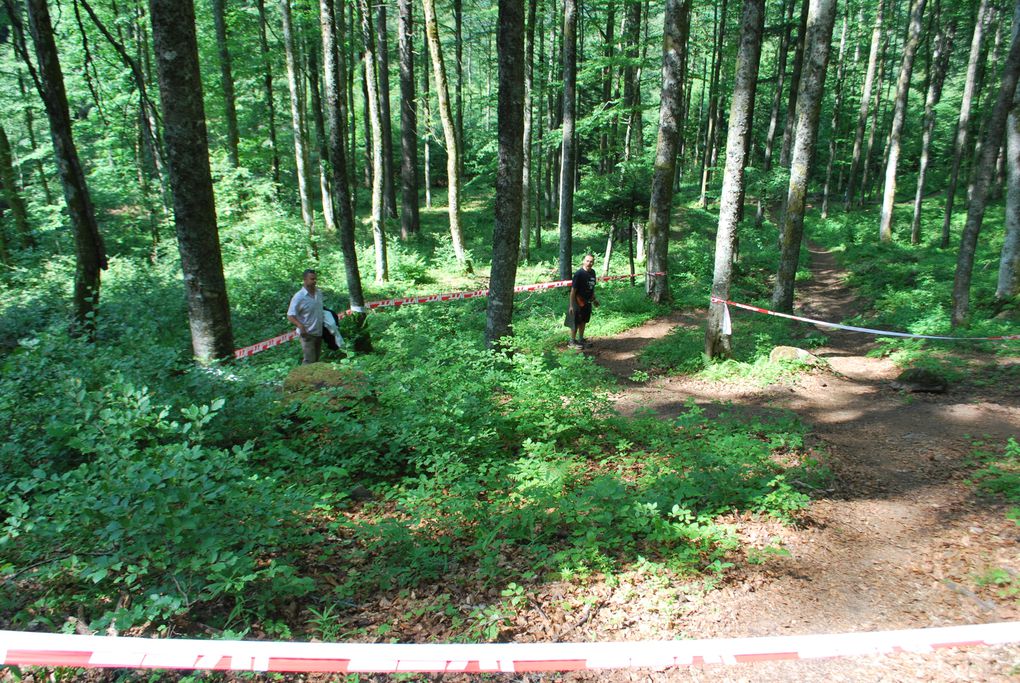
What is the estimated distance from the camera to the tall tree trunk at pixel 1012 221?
12.4m

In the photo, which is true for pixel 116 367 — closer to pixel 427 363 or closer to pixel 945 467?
pixel 427 363

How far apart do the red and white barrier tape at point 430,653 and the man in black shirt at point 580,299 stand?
29.6 ft

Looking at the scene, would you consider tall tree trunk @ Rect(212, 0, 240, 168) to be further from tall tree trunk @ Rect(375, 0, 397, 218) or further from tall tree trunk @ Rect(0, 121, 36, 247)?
tall tree trunk @ Rect(0, 121, 36, 247)

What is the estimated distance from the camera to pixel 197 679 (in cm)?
264

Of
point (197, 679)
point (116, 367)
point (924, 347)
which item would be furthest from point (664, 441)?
point (924, 347)

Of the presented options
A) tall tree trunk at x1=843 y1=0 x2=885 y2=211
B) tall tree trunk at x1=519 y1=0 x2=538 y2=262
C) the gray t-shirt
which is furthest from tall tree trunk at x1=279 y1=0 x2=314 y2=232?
tall tree trunk at x1=843 y1=0 x2=885 y2=211

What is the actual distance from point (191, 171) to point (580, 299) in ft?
24.3

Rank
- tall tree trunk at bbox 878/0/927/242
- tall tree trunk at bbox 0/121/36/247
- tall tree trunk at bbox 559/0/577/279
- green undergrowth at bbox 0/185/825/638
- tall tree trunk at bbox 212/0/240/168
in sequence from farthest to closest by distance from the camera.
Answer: tall tree trunk at bbox 878/0/927/242
tall tree trunk at bbox 212/0/240/168
tall tree trunk at bbox 0/121/36/247
tall tree trunk at bbox 559/0/577/279
green undergrowth at bbox 0/185/825/638

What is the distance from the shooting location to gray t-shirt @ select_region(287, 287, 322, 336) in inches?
372

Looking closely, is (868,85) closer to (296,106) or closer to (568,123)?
(568,123)

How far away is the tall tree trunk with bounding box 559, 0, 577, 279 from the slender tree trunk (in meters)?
7.32

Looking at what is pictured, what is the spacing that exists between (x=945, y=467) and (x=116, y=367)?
8928 millimetres

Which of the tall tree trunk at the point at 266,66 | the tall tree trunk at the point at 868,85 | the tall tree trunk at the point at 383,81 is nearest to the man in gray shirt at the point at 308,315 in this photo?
the tall tree trunk at the point at 383,81

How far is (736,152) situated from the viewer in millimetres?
10016
